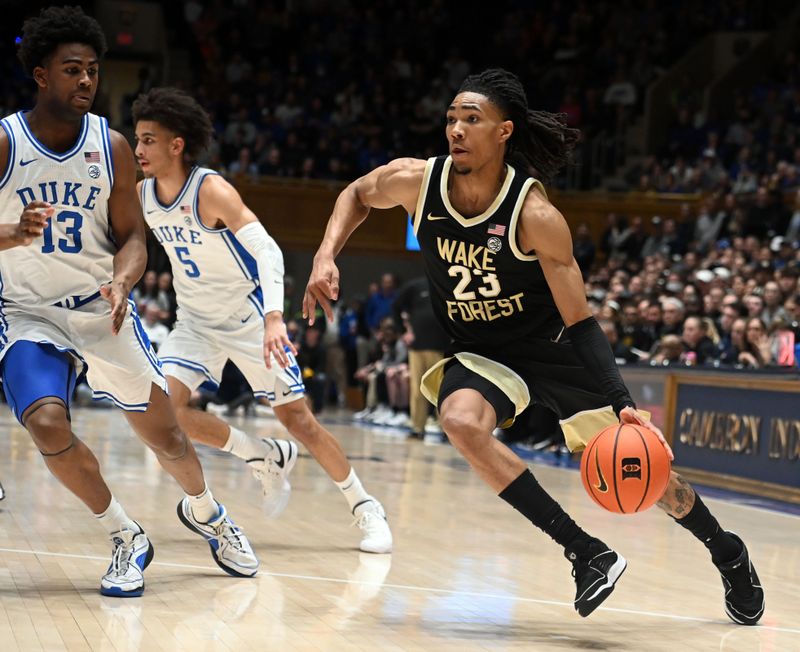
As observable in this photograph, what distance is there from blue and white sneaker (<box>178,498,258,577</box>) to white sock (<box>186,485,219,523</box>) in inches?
0.7

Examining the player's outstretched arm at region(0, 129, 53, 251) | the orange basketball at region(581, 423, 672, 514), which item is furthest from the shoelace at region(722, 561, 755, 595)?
the player's outstretched arm at region(0, 129, 53, 251)

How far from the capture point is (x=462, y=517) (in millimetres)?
7172

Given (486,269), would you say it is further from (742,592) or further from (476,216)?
(742,592)

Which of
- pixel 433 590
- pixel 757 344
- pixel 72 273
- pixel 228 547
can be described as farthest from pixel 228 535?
pixel 757 344

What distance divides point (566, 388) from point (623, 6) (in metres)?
20.1

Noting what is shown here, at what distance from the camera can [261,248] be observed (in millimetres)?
5199

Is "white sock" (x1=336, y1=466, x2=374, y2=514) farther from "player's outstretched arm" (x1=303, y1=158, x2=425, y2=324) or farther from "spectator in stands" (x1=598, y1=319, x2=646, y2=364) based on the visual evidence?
"spectator in stands" (x1=598, y1=319, x2=646, y2=364)

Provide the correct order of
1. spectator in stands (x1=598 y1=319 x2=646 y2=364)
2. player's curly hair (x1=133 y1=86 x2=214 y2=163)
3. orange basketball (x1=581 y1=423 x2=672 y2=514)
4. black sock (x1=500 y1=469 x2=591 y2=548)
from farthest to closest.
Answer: spectator in stands (x1=598 y1=319 x2=646 y2=364)
player's curly hair (x1=133 y1=86 x2=214 y2=163)
black sock (x1=500 y1=469 x2=591 y2=548)
orange basketball (x1=581 y1=423 x2=672 y2=514)

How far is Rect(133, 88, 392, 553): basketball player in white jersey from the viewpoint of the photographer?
5590 millimetres

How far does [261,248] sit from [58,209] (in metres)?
1.04

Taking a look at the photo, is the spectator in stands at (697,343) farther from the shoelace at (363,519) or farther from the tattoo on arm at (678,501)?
the tattoo on arm at (678,501)

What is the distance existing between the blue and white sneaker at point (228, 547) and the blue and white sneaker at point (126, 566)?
40 cm

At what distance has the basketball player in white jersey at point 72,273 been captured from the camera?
4262 millimetres

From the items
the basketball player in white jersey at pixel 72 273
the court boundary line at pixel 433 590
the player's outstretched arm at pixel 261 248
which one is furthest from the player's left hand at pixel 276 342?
the court boundary line at pixel 433 590
